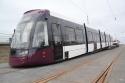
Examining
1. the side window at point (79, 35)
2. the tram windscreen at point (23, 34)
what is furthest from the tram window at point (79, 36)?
the tram windscreen at point (23, 34)

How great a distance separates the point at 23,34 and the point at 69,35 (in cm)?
520

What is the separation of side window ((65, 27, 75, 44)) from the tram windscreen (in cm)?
393

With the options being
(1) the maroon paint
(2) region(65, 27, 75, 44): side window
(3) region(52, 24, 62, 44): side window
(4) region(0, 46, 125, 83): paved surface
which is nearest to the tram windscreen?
(1) the maroon paint

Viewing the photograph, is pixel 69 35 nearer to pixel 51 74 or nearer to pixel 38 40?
pixel 38 40

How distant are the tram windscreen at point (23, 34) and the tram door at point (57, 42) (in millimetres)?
1790

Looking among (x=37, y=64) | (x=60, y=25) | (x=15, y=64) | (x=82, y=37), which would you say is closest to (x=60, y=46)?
(x=60, y=25)

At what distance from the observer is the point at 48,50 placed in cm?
1431

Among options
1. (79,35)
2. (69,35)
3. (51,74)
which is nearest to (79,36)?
(79,35)

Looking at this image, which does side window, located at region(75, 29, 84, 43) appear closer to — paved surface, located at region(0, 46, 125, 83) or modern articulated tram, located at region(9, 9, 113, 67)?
modern articulated tram, located at region(9, 9, 113, 67)

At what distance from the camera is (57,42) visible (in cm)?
1577

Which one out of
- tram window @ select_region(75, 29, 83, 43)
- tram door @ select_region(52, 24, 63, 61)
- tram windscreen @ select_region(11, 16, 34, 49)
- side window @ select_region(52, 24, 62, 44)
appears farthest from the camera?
tram window @ select_region(75, 29, 83, 43)

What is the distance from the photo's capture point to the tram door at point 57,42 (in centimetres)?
1531

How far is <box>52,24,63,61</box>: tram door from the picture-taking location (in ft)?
50.2

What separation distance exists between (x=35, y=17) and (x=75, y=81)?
6.69 metres
